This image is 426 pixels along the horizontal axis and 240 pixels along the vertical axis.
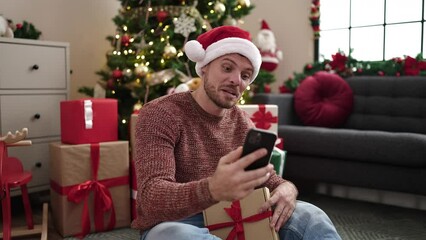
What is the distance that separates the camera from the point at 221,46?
1120 mm

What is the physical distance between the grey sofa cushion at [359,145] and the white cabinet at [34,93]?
4.60 ft

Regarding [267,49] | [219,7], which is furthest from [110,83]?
[267,49]

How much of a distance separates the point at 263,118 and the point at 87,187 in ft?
3.39

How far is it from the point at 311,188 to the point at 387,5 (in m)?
1.67

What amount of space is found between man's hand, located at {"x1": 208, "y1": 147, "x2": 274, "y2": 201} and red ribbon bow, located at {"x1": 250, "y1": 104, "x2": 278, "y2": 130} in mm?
1527

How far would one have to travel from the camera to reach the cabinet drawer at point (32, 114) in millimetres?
2125

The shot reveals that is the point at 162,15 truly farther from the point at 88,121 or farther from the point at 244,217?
the point at 244,217

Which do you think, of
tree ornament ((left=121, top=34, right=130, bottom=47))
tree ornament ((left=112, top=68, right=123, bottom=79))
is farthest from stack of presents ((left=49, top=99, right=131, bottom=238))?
tree ornament ((left=121, top=34, right=130, bottom=47))

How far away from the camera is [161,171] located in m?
0.91

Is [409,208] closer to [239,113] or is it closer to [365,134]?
[365,134]

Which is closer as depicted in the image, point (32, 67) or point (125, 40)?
point (32, 67)

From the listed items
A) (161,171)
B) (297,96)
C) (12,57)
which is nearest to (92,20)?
(12,57)

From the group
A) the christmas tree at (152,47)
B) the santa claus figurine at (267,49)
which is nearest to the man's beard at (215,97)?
the christmas tree at (152,47)

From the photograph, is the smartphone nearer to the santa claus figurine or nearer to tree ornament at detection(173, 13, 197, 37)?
tree ornament at detection(173, 13, 197, 37)
